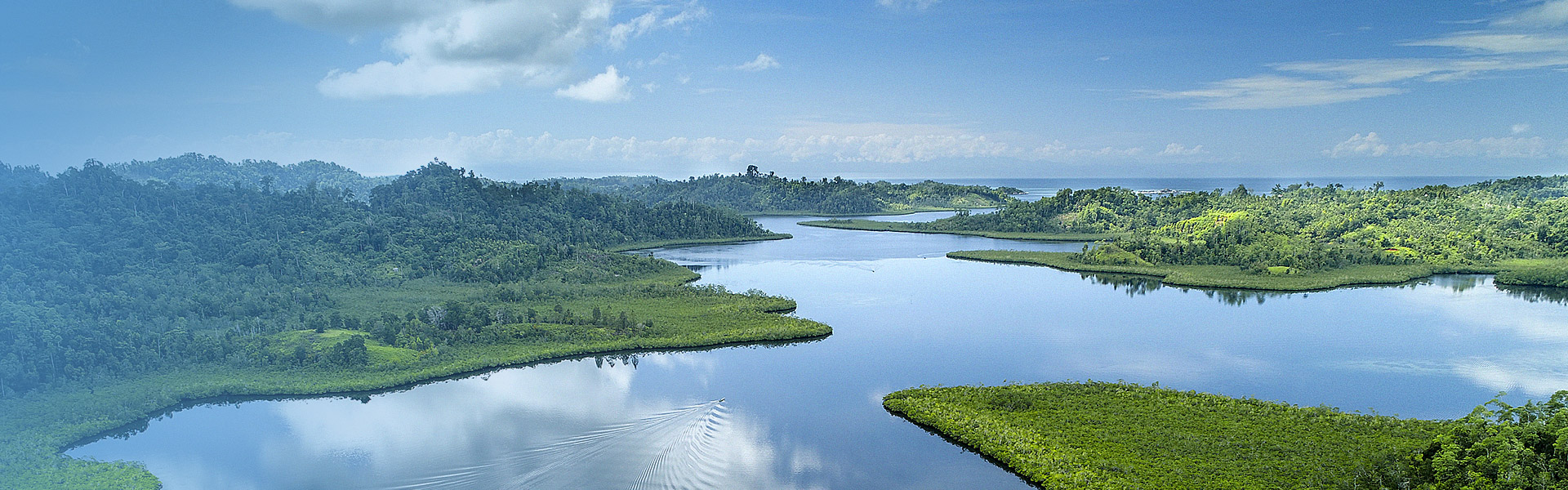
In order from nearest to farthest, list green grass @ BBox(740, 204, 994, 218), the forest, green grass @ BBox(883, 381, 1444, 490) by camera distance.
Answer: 1. green grass @ BBox(883, 381, 1444, 490)
2. the forest
3. green grass @ BBox(740, 204, 994, 218)

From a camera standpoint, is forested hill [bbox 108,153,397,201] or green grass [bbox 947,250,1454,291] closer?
green grass [bbox 947,250,1454,291]

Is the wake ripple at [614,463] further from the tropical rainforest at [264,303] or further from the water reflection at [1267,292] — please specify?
A: the water reflection at [1267,292]

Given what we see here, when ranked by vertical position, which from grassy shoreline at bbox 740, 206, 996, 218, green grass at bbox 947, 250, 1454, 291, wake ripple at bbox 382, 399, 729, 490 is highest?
grassy shoreline at bbox 740, 206, 996, 218

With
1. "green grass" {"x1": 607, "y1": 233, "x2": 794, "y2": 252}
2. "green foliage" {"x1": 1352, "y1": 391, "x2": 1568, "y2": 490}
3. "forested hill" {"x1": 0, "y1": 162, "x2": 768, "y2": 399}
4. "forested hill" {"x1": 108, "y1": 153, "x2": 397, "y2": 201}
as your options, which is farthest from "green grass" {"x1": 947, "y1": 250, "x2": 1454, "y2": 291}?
"forested hill" {"x1": 108, "y1": 153, "x2": 397, "y2": 201}

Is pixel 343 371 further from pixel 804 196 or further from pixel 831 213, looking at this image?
pixel 804 196

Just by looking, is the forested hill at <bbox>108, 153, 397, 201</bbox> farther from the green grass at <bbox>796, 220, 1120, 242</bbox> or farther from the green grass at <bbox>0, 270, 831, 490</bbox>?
the green grass at <bbox>796, 220, 1120, 242</bbox>

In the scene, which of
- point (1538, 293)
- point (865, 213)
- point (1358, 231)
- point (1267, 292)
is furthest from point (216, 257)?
point (865, 213)
